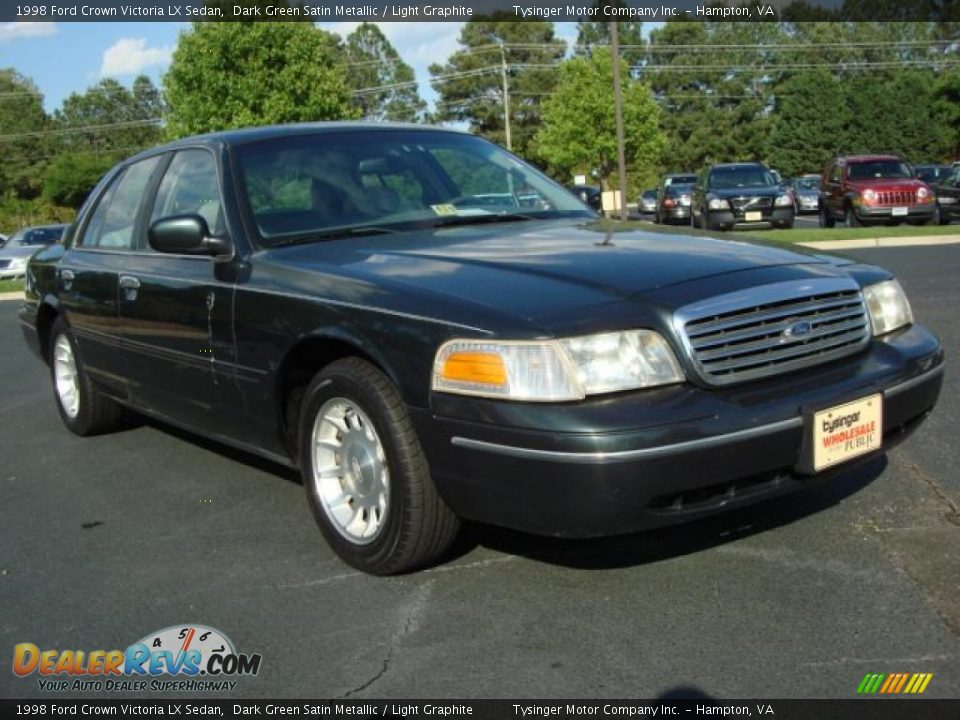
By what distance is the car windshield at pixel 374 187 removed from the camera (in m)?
4.33

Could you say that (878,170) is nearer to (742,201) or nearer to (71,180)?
(742,201)

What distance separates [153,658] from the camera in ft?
10.4

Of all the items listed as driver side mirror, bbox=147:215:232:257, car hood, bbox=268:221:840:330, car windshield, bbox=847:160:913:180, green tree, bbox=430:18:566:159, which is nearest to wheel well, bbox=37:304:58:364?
driver side mirror, bbox=147:215:232:257

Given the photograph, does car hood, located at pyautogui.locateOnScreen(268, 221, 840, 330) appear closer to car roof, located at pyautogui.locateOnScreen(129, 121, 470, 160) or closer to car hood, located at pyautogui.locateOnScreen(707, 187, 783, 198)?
car roof, located at pyautogui.locateOnScreen(129, 121, 470, 160)

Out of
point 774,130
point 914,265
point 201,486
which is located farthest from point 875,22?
point 201,486

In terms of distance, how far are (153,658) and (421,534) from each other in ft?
2.94

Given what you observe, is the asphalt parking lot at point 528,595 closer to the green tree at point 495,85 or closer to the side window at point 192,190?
the side window at point 192,190

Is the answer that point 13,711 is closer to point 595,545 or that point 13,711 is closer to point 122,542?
point 122,542

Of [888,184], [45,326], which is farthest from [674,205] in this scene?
[45,326]

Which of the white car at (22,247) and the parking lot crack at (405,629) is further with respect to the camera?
the white car at (22,247)

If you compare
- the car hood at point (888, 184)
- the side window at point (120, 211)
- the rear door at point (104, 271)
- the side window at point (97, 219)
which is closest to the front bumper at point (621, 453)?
the rear door at point (104, 271)

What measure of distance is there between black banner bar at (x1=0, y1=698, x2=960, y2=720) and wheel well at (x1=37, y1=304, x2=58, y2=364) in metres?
3.81

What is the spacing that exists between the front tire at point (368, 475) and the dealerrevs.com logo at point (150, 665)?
1.98ft

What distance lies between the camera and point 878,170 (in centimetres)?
2239
